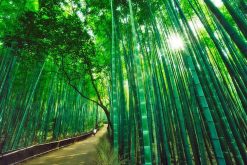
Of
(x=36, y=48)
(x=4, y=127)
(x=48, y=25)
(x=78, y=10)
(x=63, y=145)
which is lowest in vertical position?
(x=63, y=145)

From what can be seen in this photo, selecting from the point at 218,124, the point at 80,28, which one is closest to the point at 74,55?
the point at 80,28

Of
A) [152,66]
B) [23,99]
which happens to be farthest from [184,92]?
[23,99]

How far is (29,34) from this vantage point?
4867 mm

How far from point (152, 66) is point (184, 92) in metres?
0.86

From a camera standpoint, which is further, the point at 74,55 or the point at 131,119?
the point at 74,55

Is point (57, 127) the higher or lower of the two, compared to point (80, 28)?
lower

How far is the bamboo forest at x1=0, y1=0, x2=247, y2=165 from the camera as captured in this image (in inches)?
94.1

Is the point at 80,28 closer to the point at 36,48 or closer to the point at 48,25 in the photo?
the point at 48,25

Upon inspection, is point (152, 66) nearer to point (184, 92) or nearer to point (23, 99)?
point (184, 92)

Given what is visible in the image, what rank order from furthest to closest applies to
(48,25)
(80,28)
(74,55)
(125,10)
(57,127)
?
(57,127)
(74,55)
(80,28)
(48,25)
(125,10)

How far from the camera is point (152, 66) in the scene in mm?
3896

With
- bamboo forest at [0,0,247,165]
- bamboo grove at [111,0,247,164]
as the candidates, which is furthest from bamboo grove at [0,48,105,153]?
bamboo grove at [111,0,247,164]

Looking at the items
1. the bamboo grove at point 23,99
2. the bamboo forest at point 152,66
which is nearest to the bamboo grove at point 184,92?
the bamboo forest at point 152,66

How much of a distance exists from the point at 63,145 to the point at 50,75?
9.83 ft
